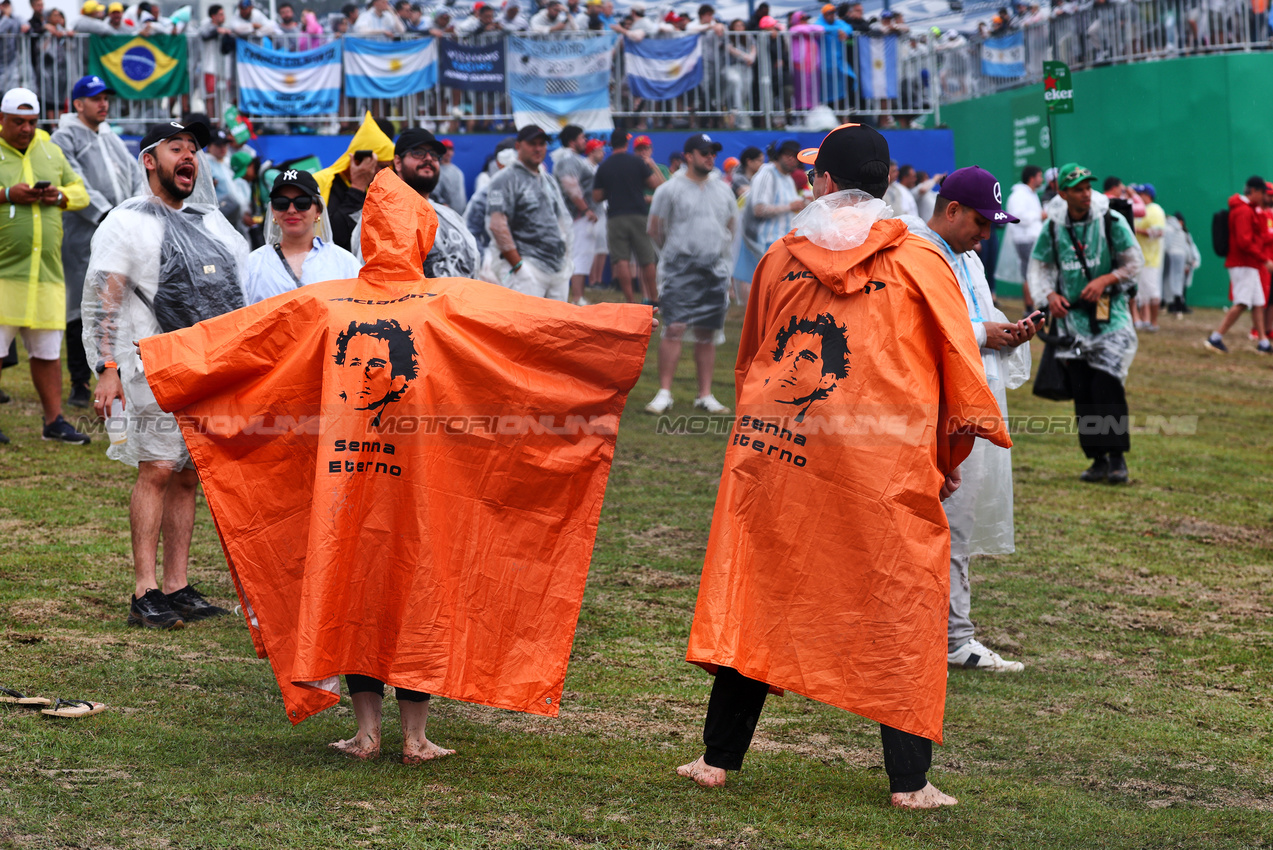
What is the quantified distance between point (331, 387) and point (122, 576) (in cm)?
285

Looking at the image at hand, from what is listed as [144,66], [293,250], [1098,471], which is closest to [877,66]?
[144,66]

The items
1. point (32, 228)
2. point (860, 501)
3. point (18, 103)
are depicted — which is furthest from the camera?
point (32, 228)

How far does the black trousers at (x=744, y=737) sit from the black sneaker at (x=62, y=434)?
6.40 meters

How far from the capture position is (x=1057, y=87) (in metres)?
9.68

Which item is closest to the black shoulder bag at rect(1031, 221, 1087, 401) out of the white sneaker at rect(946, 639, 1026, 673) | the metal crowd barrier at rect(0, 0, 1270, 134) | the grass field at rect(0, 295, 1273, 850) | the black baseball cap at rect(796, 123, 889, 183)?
the grass field at rect(0, 295, 1273, 850)

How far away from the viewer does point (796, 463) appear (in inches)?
155

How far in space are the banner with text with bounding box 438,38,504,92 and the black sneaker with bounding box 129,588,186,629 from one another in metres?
14.5

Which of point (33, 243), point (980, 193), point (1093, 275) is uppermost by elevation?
point (33, 243)

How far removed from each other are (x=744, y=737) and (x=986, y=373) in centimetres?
184

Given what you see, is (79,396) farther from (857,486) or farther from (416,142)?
(857,486)

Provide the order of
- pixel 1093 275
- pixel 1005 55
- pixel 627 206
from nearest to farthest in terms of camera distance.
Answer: pixel 1093 275
pixel 627 206
pixel 1005 55

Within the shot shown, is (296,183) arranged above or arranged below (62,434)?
above

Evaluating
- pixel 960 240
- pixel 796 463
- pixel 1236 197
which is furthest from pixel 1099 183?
pixel 796 463

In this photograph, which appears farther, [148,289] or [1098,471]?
[1098,471]
